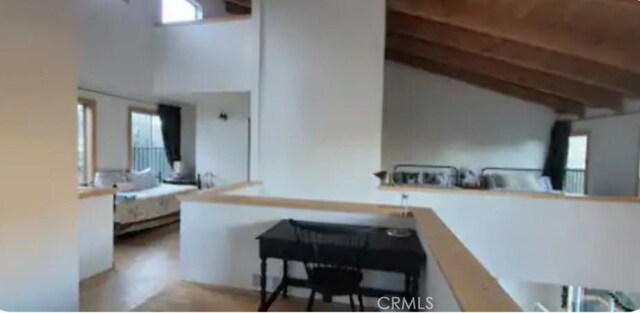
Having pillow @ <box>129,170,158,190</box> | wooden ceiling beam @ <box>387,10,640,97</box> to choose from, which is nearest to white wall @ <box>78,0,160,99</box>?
pillow @ <box>129,170,158,190</box>

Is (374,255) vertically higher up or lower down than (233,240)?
higher up

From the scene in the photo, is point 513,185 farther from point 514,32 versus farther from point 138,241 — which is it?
point 138,241

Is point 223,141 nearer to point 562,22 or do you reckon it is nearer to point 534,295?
point 562,22

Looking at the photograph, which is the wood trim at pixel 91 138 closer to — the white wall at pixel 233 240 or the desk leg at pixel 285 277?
the white wall at pixel 233 240

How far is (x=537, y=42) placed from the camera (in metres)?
3.84

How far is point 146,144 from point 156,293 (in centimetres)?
449

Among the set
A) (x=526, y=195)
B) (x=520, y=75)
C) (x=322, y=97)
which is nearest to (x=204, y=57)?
(x=322, y=97)

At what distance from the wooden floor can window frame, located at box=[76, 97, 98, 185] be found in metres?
1.82

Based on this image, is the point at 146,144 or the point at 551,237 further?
the point at 146,144

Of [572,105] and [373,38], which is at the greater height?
[373,38]

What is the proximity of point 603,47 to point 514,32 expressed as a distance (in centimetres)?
77

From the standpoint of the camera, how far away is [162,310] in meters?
3.02

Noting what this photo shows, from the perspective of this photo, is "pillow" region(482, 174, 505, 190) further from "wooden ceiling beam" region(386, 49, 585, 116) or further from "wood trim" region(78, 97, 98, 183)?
"wood trim" region(78, 97, 98, 183)

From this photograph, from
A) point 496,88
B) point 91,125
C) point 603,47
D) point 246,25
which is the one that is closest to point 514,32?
point 603,47
